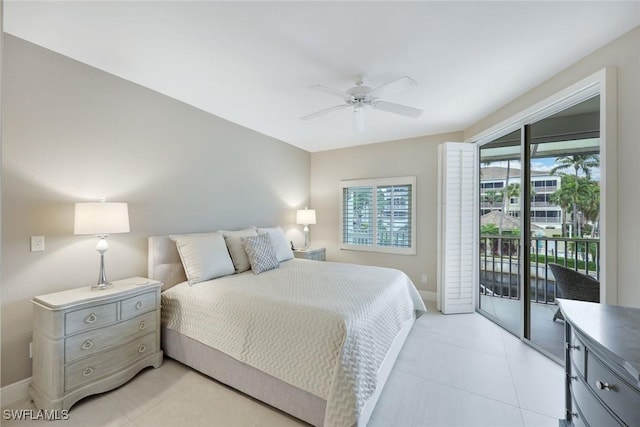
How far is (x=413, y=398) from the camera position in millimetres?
2012

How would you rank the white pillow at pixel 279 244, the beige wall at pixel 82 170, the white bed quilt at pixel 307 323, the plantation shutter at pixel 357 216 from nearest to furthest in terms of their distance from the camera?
1. the white bed quilt at pixel 307 323
2. the beige wall at pixel 82 170
3. the white pillow at pixel 279 244
4. the plantation shutter at pixel 357 216

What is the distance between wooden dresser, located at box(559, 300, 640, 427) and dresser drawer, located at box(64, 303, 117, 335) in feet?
9.28

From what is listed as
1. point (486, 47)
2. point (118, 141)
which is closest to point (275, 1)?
point (486, 47)

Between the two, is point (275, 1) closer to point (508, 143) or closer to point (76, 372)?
point (76, 372)

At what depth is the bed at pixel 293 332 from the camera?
1.64 meters

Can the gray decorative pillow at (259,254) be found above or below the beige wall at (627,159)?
below

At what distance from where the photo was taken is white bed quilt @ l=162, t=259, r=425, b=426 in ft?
5.31

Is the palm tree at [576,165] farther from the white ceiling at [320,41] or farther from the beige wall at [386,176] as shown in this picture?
the beige wall at [386,176]

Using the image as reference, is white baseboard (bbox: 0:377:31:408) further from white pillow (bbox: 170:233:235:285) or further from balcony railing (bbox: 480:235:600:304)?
balcony railing (bbox: 480:235:600:304)

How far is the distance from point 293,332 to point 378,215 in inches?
125

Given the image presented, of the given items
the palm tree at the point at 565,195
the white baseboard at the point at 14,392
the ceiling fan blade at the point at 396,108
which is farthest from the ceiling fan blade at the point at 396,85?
the white baseboard at the point at 14,392

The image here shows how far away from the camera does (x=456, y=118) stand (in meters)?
3.46

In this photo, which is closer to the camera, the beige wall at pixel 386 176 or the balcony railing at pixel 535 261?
the balcony railing at pixel 535 261

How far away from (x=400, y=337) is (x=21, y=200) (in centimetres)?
329
